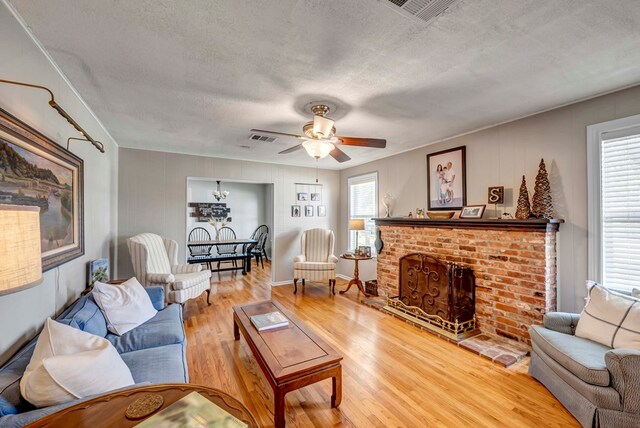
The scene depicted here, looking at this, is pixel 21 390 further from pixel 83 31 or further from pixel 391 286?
pixel 391 286

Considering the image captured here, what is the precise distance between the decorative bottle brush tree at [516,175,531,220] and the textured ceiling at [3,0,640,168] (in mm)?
799

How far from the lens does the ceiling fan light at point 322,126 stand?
2.25 m

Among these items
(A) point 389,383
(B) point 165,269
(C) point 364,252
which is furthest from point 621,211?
(B) point 165,269

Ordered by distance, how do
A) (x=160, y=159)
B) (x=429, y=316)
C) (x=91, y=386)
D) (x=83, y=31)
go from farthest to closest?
(x=160, y=159) → (x=429, y=316) → (x=83, y=31) → (x=91, y=386)

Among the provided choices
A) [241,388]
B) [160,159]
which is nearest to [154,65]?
[241,388]

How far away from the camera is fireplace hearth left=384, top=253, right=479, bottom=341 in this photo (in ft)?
10.1

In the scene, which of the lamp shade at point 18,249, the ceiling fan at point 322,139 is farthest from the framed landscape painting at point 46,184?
the ceiling fan at point 322,139

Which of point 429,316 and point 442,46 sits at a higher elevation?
point 442,46

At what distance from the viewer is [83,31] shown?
1.57 m

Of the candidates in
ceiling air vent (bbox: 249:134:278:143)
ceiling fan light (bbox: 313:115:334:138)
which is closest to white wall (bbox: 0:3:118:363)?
ceiling air vent (bbox: 249:134:278:143)

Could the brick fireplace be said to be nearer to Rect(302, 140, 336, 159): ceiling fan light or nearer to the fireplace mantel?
the fireplace mantel

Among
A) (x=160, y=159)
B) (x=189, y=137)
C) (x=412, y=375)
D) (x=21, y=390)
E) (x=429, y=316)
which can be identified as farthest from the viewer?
(x=160, y=159)

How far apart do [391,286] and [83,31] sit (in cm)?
424

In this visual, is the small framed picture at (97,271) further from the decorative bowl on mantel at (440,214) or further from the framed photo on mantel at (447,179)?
the framed photo on mantel at (447,179)
